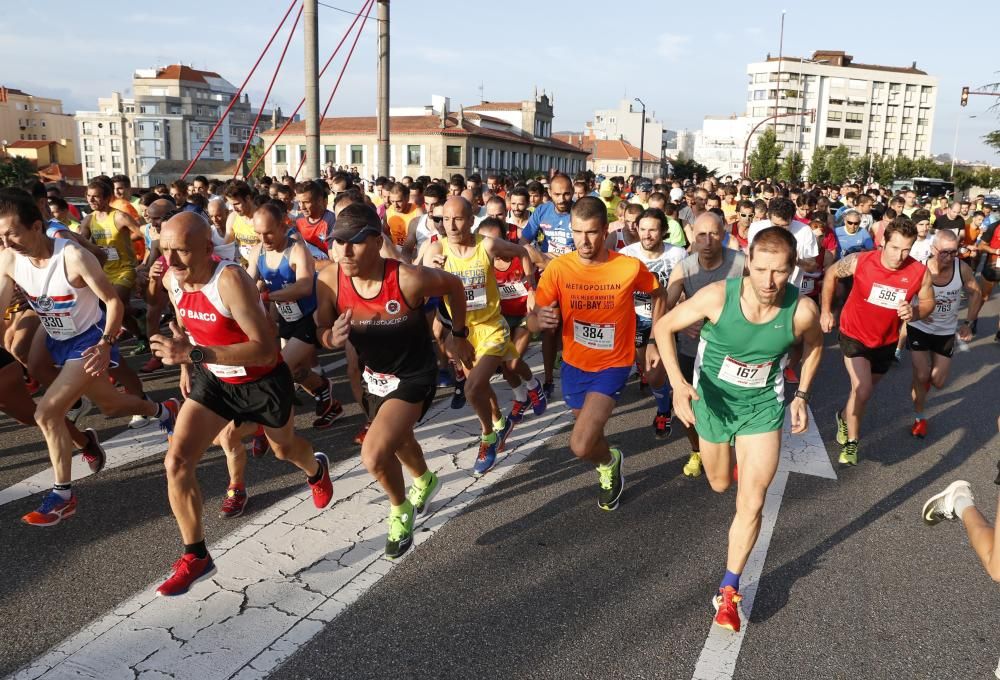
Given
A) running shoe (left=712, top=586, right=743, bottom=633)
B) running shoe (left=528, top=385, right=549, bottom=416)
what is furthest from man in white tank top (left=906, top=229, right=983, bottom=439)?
running shoe (left=712, top=586, right=743, bottom=633)

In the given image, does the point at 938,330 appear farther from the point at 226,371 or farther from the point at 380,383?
the point at 226,371

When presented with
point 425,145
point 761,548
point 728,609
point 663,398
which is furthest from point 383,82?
point 425,145

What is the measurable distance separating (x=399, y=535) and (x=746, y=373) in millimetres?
1998

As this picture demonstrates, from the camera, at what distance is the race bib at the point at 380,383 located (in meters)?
4.00

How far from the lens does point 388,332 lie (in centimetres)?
393

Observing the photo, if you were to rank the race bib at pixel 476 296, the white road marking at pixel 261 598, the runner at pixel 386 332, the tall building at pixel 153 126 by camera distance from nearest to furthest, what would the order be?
the white road marking at pixel 261 598 → the runner at pixel 386 332 → the race bib at pixel 476 296 → the tall building at pixel 153 126

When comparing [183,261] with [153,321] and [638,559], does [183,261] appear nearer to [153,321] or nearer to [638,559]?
[638,559]

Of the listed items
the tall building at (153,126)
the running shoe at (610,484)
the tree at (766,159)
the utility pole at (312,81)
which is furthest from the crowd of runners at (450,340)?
the tall building at (153,126)

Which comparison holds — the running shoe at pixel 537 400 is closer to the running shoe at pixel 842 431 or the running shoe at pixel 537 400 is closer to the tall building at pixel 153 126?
the running shoe at pixel 842 431

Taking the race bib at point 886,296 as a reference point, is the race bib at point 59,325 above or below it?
below

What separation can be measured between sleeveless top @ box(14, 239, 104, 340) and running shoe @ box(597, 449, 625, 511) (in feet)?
11.1

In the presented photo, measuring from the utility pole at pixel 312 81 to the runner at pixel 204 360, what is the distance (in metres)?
8.09

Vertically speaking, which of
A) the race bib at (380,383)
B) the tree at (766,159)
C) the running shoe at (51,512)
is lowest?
the running shoe at (51,512)

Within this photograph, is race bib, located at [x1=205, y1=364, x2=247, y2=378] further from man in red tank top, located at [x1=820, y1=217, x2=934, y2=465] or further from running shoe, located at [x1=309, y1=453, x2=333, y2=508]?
man in red tank top, located at [x1=820, y1=217, x2=934, y2=465]
